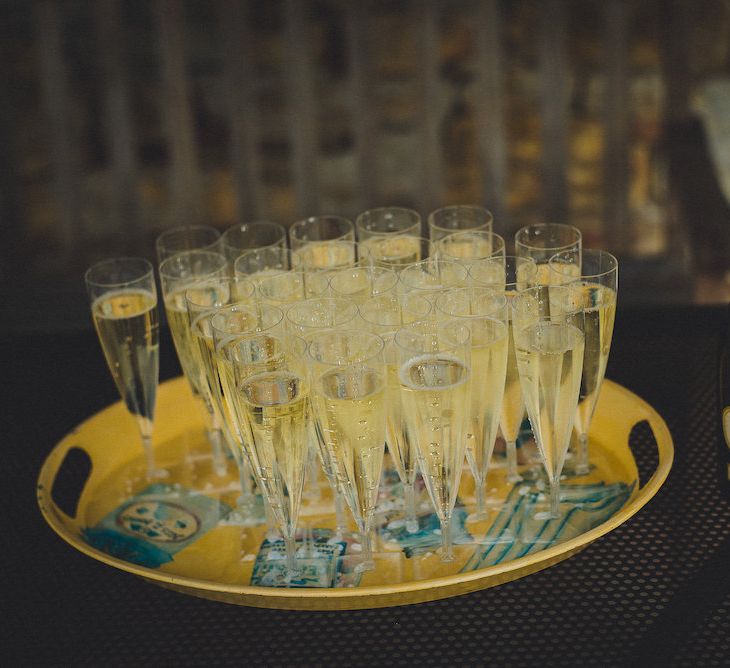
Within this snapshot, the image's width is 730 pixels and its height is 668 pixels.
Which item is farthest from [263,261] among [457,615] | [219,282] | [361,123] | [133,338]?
[361,123]

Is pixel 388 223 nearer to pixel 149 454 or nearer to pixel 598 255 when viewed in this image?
pixel 598 255

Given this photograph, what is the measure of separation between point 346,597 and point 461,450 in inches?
6.8

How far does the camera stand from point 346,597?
1.01m

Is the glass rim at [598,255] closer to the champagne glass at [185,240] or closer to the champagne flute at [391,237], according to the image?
the champagne flute at [391,237]

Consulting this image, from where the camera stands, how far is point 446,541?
1.09 m

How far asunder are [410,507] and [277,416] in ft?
0.72

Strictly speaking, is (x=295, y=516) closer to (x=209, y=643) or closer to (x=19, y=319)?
(x=209, y=643)

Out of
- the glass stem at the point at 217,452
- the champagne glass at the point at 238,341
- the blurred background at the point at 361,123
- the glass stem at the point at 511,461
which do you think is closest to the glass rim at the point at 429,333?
the champagne glass at the point at 238,341

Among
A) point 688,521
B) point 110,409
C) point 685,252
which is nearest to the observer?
point 688,521

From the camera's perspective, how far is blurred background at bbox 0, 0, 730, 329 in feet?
9.21

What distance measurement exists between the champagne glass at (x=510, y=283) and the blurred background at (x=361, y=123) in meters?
1.43

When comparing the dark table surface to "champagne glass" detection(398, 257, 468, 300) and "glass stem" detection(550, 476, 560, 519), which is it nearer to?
"glass stem" detection(550, 476, 560, 519)

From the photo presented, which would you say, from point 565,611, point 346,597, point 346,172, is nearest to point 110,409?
point 346,597

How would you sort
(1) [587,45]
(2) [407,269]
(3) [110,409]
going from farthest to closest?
1. (1) [587,45]
2. (3) [110,409]
3. (2) [407,269]
